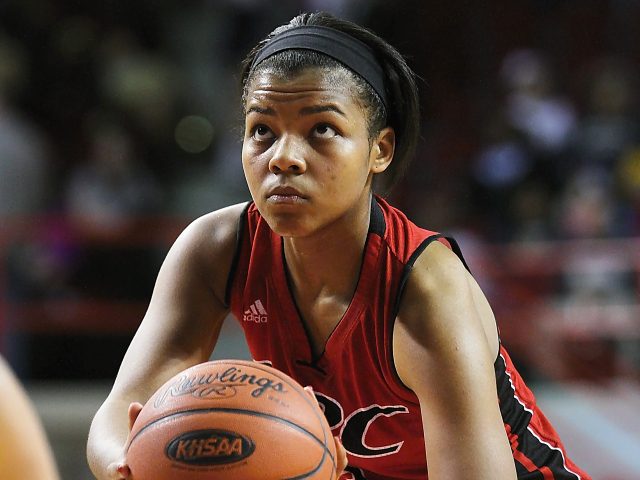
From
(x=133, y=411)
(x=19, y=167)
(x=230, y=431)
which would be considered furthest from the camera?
(x=19, y=167)

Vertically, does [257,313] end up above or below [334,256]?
below

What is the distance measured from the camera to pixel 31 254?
21.1ft

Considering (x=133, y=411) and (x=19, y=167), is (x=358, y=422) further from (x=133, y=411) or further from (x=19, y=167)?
(x=19, y=167)

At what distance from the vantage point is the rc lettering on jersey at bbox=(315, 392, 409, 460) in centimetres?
261

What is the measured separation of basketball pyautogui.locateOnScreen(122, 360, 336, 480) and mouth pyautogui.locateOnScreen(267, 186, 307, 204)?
361 mm

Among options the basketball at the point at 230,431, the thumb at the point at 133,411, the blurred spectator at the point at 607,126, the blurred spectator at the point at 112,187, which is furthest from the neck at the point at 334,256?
the blurred spectator at the point at 607,126

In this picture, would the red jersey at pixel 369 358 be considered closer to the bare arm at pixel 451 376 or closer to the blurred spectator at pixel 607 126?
the bare arm at pixel 451 376

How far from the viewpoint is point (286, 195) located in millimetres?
2373

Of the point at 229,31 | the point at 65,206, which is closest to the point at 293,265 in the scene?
the point at 65,206

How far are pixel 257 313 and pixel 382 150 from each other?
49cm

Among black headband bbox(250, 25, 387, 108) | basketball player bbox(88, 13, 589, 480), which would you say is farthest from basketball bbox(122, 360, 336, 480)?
black headband bbox(250, 25, 387, 108)

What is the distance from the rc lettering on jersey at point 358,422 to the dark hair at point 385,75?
559 millimetres

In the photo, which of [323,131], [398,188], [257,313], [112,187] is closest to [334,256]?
[257,313]

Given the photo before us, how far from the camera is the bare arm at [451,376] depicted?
7.50 feet
